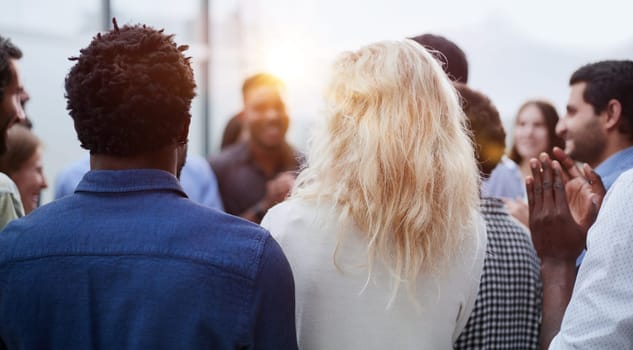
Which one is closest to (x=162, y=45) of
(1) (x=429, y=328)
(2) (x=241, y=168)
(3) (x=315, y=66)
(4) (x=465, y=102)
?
(1) (x=429, y=328)

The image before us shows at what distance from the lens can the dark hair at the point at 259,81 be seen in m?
4.44

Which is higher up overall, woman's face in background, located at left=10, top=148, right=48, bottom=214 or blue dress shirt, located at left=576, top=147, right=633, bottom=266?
blue dress shirt, located at left=576, top=147, right=633, bottom=266

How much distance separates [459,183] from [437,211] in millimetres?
87

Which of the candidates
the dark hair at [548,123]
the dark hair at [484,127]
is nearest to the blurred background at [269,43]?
the dark hair at [548,123]

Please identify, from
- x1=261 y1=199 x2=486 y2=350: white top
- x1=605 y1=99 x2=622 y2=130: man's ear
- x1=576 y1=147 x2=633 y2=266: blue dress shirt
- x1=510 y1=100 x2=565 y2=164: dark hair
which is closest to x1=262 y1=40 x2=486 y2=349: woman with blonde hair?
x1=261 y1=199 x2=486 y2=350: white top

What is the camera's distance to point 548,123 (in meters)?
4.34

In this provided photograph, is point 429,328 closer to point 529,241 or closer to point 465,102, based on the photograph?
point 529,241

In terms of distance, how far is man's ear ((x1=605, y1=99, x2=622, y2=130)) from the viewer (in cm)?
277

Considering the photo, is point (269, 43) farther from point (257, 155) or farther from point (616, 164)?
point (616, 164)

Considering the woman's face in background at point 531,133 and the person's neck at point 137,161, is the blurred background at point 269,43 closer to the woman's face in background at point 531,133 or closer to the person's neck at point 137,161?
the woman's face in background at point 531,133

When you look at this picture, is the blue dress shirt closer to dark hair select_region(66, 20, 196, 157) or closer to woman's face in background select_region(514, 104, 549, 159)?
woman's face in background select_region(514, 104, 549, 159)

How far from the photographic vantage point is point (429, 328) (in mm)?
1614

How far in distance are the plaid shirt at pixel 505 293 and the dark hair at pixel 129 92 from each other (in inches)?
42.3

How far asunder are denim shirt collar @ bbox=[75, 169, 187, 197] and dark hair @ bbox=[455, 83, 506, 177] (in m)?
1.10
